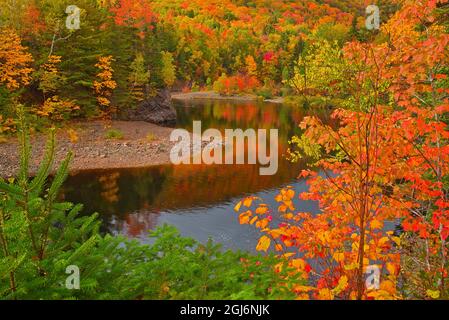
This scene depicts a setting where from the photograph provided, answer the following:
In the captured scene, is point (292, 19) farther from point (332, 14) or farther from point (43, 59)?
point (43, 59)

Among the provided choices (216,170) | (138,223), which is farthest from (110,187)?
(216,170)

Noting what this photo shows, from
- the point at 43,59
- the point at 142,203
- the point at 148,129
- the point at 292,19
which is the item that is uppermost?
the point at 292,19

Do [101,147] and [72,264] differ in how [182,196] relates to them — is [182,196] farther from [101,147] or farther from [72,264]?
[72,264]

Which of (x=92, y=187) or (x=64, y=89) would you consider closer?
(x=92, y=187)

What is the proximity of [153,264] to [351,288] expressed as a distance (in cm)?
244

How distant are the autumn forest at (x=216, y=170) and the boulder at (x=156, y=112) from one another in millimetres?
189

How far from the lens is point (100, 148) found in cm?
2717

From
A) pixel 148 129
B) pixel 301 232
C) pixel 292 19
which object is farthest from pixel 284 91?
pixel 292 19

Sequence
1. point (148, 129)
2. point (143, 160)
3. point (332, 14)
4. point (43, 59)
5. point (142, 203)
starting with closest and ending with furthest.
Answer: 1. point (142, 203)
2. point (143, 160)
3. point (43, 59)
4. point (148, 129)
5. point (332, 14)

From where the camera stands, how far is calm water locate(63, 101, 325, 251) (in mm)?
15742

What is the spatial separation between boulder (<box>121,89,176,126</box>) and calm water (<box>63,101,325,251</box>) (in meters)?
15.6

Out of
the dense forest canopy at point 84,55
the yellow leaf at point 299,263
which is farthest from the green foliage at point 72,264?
the dense forest canopy at point 84,55

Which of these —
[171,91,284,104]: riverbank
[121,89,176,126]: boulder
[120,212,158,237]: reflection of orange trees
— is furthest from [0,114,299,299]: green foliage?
[171,91,284,104]: riverbank

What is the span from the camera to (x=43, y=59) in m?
28.3
